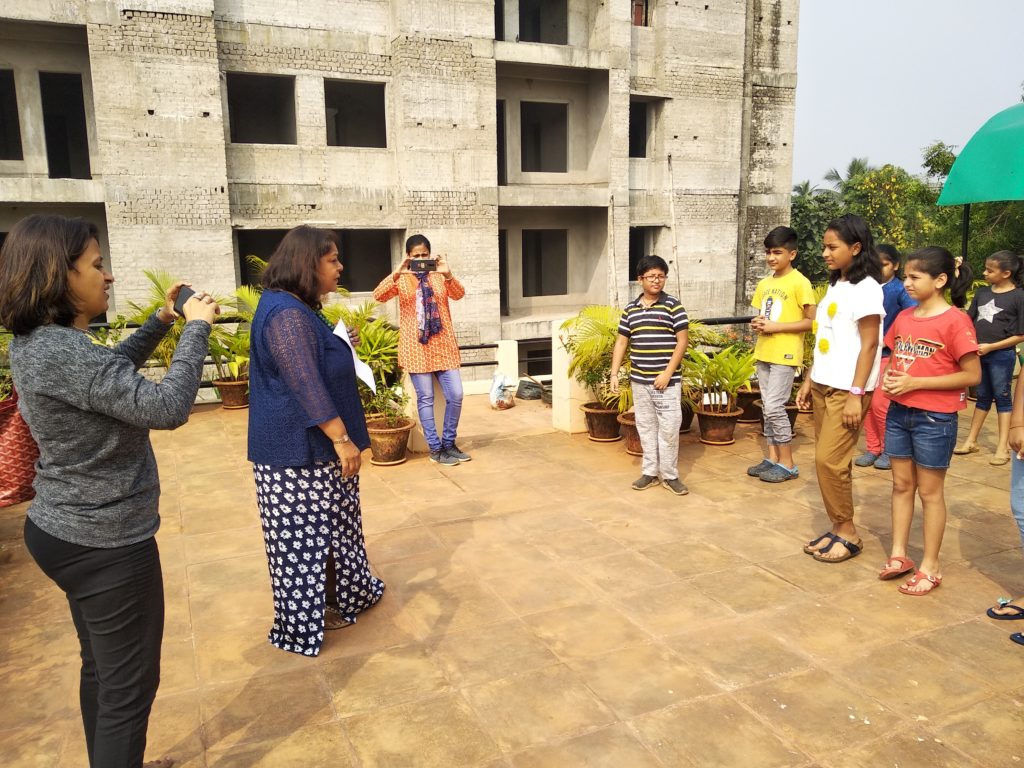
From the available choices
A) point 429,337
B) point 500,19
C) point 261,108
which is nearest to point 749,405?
point 429,337

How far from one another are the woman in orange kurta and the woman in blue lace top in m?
2.71

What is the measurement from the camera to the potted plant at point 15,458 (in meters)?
2.38

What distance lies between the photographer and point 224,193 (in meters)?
14.2

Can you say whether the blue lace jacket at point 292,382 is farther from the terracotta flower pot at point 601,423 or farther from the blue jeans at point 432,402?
the terracotta flower pot at point 601,423

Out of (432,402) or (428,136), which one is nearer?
(432,402)

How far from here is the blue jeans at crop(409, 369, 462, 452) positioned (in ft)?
20.3

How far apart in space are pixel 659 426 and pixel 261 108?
15.4 m

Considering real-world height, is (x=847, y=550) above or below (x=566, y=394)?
below

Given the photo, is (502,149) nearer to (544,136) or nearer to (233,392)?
(544,136)

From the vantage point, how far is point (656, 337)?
540 cm

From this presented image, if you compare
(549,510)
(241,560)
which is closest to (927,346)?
(549,510)

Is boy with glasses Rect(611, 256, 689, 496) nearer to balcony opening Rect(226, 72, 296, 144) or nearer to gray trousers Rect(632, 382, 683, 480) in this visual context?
gray trousers Rect(632, 382, 683, 480)

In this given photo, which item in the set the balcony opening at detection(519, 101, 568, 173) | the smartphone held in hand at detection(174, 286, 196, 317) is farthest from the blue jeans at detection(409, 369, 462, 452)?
the balcony opening at detection(519, 101, 568, 173)

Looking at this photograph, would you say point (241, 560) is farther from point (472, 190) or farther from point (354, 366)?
point (472, 190)
